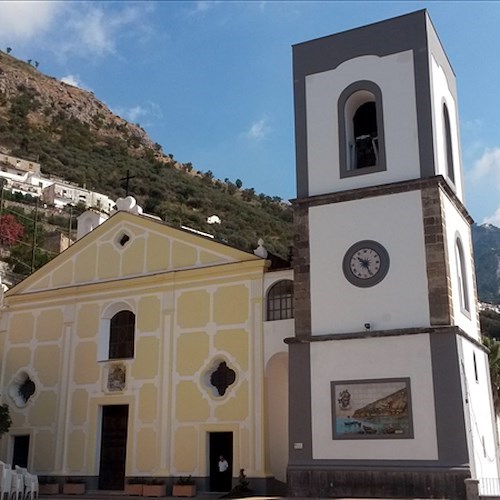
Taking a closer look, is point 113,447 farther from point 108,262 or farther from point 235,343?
point 108,262

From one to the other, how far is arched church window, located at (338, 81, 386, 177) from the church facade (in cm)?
392

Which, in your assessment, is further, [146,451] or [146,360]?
[146,360]

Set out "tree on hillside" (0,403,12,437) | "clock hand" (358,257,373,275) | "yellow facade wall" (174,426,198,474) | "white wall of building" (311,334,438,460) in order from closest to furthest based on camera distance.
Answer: "white wall of building" (311,334,438,460)
"clock hand" (358,257,373,275)
"yellow facade wall" (174,426,198,474)
"tree on hillside" (0,403,12,437)

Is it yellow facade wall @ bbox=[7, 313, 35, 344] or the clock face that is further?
yellow facade wall @ bbox=[7, 313, 35, 344]

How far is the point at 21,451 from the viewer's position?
25.2 meters

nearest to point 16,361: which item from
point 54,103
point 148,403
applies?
point 148,403

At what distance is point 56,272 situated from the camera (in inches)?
1049

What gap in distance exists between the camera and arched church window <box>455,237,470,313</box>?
19.8m

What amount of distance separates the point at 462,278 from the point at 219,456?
893 cm

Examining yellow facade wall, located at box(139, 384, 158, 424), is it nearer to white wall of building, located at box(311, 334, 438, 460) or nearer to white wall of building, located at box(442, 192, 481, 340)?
white wall of building, located at box(311, 334, 438, 460)

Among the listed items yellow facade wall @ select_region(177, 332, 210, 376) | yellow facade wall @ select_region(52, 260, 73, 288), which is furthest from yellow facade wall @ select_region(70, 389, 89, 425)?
yellow facade wall @ select_region(52, 260, 73, 288)

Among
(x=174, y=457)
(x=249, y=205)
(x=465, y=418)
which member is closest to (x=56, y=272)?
(x=174, y=457)

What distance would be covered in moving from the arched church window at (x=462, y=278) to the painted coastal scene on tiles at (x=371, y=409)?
337 cm

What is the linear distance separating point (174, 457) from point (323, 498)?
601cm
